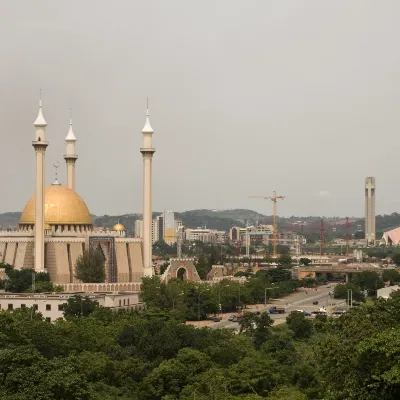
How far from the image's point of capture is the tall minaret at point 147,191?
7388 centimetres

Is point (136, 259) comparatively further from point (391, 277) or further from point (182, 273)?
point (391, 277)

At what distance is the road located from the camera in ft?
194

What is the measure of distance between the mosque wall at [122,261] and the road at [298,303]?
9.09 m

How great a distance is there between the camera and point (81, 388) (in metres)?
29.5

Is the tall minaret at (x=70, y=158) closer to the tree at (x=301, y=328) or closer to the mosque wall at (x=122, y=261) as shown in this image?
the mosque wall at (x=122, y=261)

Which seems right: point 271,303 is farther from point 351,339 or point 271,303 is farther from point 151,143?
point 351,339

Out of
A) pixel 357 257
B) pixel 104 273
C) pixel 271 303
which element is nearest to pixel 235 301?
pixel 271 303

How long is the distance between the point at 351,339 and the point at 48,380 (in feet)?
24.2

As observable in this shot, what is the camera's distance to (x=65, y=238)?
73625 mm

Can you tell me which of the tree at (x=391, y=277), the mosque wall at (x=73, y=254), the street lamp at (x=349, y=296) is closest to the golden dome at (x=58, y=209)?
the mosque wall at (x=73, y=254)

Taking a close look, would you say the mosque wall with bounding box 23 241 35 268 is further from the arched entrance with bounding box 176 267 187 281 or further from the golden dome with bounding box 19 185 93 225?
the arched entrance with bounding box 176 267 187 281

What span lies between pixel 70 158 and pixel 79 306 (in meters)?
24.3

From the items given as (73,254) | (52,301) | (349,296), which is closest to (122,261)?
(73,254)

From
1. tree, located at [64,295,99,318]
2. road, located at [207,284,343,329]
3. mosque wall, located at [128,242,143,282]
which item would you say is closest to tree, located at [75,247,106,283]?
mosque wall, located at [128,242,143,282]
